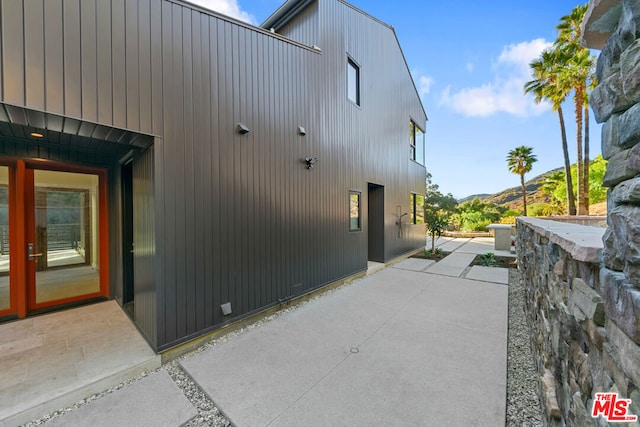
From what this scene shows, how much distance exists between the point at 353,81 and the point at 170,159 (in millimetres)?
5057

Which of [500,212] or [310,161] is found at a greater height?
[310,161]

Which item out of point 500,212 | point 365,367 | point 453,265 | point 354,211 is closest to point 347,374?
point 365,367

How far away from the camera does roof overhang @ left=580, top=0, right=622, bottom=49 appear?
2.88ft

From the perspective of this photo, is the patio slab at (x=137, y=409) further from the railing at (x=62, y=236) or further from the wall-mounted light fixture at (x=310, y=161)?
the wall-mounted light fixture at (x=310, y=161)

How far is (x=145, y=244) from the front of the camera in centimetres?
306

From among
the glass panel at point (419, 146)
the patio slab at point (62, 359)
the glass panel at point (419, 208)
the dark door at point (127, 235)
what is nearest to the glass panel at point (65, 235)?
the patio slab at point (62, 359)

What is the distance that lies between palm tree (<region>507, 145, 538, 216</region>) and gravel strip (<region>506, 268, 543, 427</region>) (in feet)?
62.9

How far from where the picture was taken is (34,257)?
142 inches

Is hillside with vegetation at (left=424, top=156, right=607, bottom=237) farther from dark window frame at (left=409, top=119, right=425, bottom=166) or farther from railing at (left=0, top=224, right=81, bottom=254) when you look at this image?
railing at (left=0, top=224, right=81, bottom=254)

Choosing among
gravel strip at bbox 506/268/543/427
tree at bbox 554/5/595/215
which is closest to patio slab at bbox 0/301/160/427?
gravel strip at bbox 506/268/543/427

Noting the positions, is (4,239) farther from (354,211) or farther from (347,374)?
(354,211)

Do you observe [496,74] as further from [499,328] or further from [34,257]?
[34,257]

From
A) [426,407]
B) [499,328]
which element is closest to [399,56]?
[499,328]

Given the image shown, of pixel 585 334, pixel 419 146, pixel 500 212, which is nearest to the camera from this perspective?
pixel 585 334
